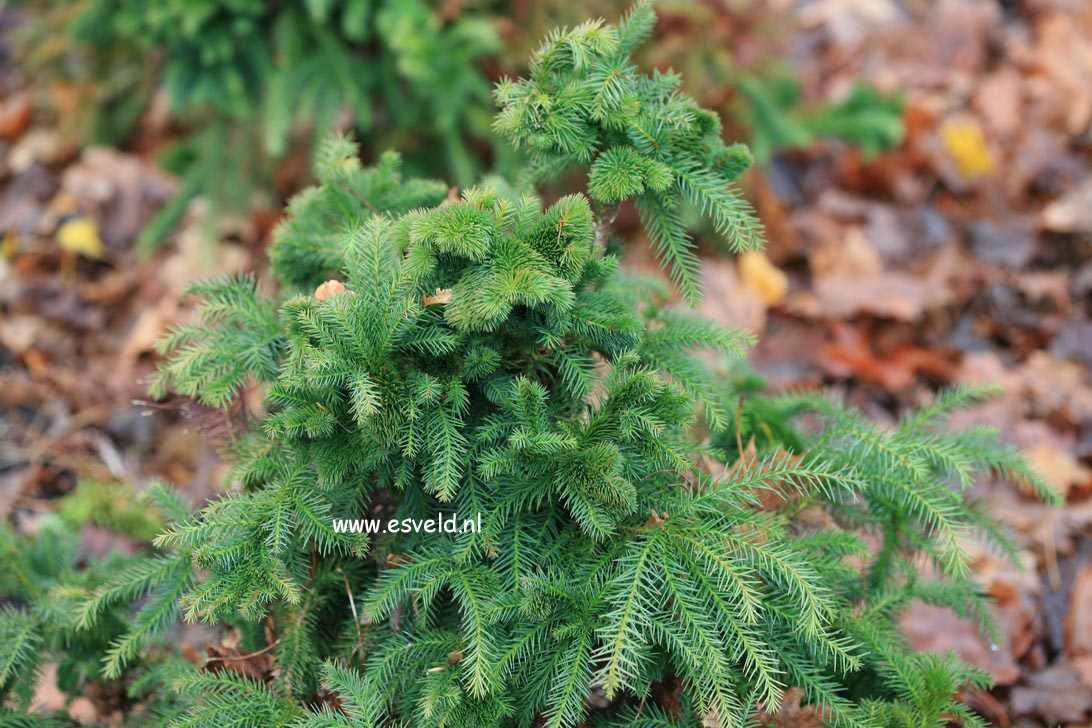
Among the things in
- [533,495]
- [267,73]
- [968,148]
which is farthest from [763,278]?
[533,495]

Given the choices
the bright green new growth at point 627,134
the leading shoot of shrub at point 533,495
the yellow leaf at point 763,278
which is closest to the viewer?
the leading shoot of shrub at point 533,495

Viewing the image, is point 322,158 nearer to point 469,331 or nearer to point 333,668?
point 469,331

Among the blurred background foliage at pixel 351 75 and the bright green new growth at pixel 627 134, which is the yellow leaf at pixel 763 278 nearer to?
the blurred background foliage at pixel 351 75

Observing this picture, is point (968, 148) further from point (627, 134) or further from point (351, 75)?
point (627, 134)

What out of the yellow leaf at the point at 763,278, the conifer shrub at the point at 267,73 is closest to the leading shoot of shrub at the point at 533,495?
the conifer shrub at the point at 267,73

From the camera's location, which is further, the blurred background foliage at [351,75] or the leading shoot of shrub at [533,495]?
A: the blurred background foliage at [351,75]
